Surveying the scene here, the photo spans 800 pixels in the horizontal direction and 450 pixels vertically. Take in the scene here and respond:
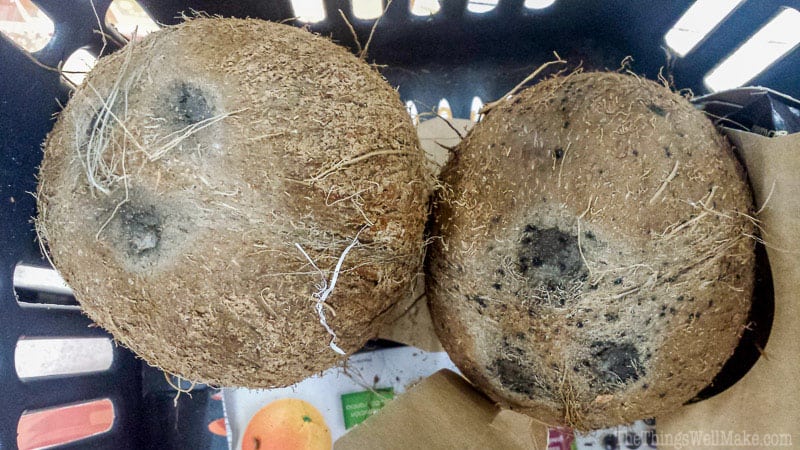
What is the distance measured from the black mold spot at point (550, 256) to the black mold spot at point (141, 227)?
1.60 feet

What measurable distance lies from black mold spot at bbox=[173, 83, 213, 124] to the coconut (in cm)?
40

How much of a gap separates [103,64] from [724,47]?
1.23 meters

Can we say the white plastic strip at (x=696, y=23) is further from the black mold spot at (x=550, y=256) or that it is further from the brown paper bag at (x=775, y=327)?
the black mold spot at (x=550, y=256)

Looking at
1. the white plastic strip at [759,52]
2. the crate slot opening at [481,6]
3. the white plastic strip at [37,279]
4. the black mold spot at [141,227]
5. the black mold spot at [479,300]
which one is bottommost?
the black mold spot at [479,300]

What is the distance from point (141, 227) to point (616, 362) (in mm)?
669

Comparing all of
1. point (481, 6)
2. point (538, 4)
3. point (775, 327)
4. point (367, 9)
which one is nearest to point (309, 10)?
point (367, 9)

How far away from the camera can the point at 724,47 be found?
4.19 feet

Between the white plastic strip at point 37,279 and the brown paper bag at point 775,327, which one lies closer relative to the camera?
the brown paper bag at point 775,327

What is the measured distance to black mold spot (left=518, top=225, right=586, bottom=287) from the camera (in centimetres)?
80

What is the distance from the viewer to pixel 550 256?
0.81 m

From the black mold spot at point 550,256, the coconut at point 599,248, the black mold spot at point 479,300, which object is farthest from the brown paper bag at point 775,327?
the black mold spot at point 479,300

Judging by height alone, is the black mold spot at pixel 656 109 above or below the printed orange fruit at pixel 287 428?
above

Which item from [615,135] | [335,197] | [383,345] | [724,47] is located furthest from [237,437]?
[724,47]

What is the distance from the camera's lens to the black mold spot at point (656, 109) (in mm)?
832
